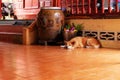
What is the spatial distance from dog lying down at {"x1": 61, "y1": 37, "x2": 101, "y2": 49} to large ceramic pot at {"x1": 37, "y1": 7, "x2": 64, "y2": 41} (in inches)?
18.8

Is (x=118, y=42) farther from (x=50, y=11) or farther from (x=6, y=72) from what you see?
(x=6, y=72)

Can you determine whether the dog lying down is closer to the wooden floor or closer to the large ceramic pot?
the large ceramic pot

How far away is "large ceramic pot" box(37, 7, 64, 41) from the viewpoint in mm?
4992

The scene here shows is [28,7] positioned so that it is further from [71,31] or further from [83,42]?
[83,42]

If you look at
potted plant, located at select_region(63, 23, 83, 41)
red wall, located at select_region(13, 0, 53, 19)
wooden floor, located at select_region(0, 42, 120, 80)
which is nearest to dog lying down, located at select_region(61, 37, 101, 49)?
potted plant, located at select_region(63, 23, 83, 41)

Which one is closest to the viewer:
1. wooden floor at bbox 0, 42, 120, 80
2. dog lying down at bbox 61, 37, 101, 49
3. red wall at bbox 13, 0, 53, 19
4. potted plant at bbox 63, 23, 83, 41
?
wooden floor at bbox 0, 42, 120, 80

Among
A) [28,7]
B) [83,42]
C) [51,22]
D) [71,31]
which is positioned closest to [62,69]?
[83,42]

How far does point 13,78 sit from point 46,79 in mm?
280

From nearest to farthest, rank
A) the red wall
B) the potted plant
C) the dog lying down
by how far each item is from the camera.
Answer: the dog lying down < the potted plant < the red wall

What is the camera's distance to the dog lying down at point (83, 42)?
4598 millimetres

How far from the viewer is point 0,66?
2.72 m

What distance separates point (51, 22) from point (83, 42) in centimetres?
77

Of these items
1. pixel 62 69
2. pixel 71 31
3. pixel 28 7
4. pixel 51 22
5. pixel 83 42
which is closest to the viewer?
pixel 62 69

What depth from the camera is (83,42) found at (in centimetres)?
471
